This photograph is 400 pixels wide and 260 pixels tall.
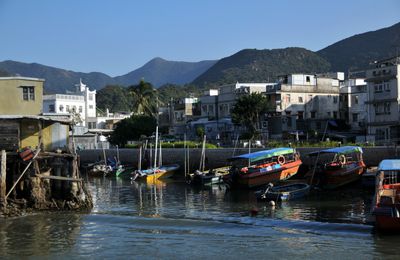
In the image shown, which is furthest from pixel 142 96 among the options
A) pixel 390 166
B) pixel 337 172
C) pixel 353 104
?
pixel 390 166

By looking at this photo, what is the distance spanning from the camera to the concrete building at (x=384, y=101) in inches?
2409

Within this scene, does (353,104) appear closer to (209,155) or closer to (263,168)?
(209,155)

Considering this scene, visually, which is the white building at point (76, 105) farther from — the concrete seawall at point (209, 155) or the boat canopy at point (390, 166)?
the boat canopy at point (390, 166)

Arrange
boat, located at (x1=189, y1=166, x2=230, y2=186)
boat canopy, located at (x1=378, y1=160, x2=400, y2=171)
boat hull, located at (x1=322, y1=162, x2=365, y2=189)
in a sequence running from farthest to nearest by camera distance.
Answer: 1. boat, located at (x1=189, y1=166, x2=230, y2=186)
2. boat hull, located at (x1=322, y1=162, x2=365, y2=189)
3. boat canopy, located at (x1=378, y1=160, x2=400, y2=171)

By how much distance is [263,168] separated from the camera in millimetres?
44281

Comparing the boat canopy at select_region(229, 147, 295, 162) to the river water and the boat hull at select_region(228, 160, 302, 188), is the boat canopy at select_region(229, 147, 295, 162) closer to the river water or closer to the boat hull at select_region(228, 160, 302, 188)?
the boat hull at select_region(228, 160, 302, 188)

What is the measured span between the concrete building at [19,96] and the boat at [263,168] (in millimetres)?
16975

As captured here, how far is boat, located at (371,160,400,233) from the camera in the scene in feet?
74.8

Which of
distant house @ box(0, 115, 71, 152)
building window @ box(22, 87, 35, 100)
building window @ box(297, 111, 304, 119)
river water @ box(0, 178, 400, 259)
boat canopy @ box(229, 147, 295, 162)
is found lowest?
river water @ box(0, 178, 400, 259)

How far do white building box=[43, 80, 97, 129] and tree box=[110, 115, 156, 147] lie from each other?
20.7 meters

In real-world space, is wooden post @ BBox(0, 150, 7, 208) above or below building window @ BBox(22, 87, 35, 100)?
below

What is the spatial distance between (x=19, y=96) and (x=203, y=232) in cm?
1846

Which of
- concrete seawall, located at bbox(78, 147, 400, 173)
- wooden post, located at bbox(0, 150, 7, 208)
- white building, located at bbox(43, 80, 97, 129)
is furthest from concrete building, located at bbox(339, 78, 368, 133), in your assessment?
wooden post, located at bbox(0, 150, 7, 208)

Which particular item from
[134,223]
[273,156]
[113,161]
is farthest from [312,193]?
[113,161]
